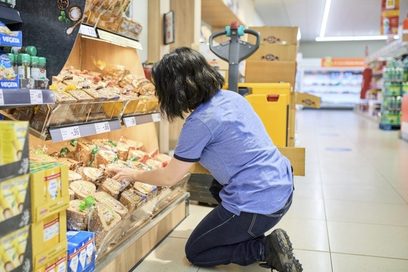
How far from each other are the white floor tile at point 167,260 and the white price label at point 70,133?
0.75m

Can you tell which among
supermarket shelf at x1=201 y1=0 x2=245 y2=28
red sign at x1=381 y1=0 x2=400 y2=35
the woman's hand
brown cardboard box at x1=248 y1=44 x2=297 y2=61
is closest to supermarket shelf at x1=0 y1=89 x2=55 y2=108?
the woman's hand

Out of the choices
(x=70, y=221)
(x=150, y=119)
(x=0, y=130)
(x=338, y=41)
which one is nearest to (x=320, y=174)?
(x=150, y=119)

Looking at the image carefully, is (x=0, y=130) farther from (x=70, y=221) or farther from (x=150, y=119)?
(x=150, y=119)

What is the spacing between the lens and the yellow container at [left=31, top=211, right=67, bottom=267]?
4.21ft

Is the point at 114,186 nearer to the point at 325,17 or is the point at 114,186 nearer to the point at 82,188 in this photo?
the point at 82,188

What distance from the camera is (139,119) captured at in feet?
7.98

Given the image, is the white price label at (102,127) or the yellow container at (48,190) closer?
the yellow container at (48,190)

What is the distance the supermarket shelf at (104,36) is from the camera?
2.02m

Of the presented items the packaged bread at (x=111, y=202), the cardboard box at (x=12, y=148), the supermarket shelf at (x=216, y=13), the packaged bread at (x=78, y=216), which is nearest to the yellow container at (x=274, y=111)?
the packaged bread at (x=111, y=202)

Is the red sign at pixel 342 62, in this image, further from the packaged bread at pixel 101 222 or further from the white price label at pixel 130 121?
the packaged bread at pixel 101 222

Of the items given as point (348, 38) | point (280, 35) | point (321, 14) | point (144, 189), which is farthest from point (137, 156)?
point (348, 38)

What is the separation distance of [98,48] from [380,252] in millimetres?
2131

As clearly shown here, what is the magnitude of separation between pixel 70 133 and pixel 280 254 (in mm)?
1081

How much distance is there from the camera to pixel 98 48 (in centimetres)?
274
